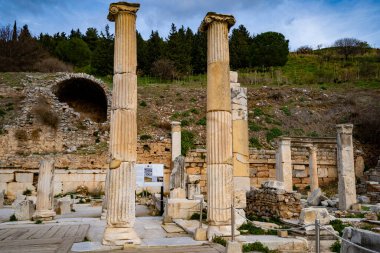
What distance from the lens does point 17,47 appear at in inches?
1890

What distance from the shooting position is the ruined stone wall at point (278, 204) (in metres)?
12.0

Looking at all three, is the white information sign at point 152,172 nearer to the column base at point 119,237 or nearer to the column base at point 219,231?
the column base at point 219,231

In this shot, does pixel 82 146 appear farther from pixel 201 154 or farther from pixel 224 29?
pixel 224 29

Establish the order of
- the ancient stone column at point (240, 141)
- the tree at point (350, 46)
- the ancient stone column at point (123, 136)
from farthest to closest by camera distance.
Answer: the tree at point (350, 46) → the ancient stone column at point (240, 141) → the ancient stone column at point (123, 136)

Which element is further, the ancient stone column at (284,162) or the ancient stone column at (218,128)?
the ancient stone column at (284,162)

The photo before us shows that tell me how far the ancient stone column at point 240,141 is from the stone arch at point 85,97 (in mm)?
21231

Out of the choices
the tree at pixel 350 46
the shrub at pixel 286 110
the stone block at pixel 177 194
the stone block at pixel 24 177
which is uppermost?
the tree at pixel 350 46

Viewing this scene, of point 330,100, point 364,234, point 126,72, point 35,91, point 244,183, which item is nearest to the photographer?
point 364,234

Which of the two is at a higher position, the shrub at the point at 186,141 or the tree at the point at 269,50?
the tree at the point at 269,50

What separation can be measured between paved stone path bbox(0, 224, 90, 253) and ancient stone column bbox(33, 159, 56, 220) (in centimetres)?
157

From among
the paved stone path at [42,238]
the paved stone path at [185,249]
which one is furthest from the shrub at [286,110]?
the paved stone path at [185,249]

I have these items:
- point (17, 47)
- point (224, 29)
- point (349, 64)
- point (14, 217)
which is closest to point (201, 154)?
point (14, 217)

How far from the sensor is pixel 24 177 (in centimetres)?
2197

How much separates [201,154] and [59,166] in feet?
31.9
